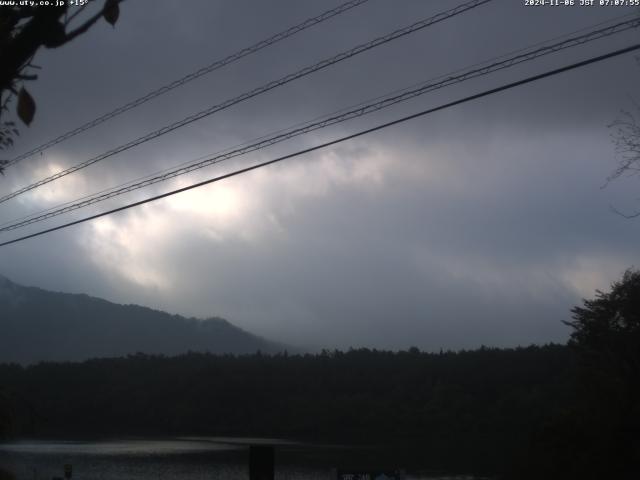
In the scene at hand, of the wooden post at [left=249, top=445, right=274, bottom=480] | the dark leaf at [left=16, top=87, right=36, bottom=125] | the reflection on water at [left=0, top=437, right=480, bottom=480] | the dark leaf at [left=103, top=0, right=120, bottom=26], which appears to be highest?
the dark leaf at [left=103, top=0, right=120, bottom=26]

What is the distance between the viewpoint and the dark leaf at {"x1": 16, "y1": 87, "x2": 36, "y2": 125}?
11.5 ft

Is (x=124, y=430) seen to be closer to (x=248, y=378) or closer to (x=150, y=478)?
(x=248, y=378)

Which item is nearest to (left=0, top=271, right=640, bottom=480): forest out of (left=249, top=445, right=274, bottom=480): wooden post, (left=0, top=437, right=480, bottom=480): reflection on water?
(left=0, top=437, right=480, bottom=480): reflection on water

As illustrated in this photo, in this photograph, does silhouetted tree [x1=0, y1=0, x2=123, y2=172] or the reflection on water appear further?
the reflection on water

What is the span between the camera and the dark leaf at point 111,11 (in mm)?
3560

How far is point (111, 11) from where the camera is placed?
3650 mm

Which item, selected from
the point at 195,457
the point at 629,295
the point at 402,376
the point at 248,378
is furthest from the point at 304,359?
the point at 629,295

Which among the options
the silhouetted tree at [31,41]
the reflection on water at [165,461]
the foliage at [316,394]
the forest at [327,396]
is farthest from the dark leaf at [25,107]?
the foliage at [316,394]

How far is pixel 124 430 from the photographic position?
114 metres

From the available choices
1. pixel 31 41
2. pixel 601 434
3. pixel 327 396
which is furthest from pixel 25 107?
pixel 327 396

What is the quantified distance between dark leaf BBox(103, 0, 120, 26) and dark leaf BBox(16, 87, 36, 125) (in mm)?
545

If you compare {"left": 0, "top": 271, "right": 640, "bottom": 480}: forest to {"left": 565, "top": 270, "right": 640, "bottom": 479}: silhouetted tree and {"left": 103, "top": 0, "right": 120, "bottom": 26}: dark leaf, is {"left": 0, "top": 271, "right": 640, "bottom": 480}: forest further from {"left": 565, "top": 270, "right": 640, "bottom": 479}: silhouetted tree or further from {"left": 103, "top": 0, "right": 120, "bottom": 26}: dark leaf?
{"left": 103, "top": 0, "right": 120, "bottom": 26}: dark leaf

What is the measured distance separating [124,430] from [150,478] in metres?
67.6

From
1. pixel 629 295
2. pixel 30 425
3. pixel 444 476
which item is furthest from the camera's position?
pixel 444 476
